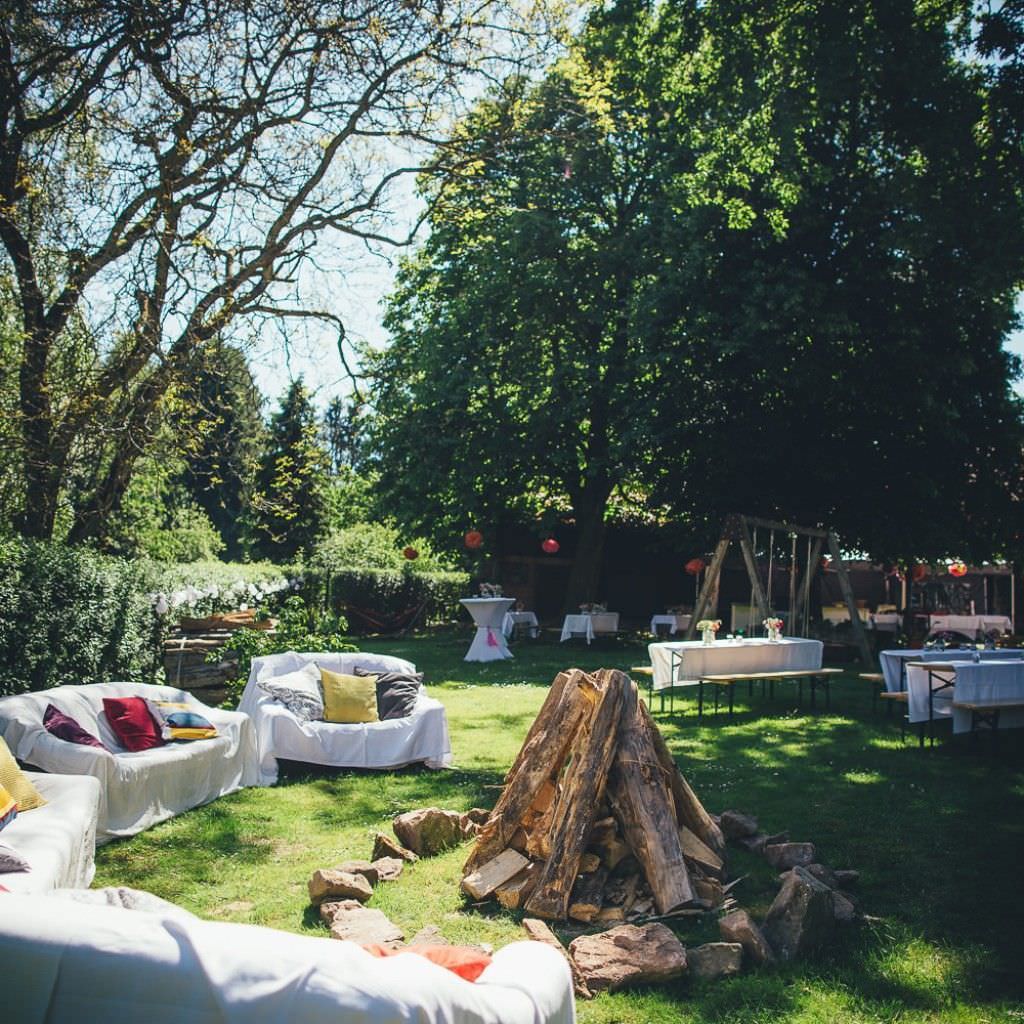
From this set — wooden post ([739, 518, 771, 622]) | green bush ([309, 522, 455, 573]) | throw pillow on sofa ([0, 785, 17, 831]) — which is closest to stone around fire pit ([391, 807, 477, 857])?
throw pillow on sofa ([0, 785, 17, 831])

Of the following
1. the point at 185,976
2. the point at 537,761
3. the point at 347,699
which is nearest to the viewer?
the point at 185,976

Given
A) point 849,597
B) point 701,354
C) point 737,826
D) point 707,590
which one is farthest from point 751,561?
point 737,826

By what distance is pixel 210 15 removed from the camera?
310 inches

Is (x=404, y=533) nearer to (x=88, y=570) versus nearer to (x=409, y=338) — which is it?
(x=409, y=338)

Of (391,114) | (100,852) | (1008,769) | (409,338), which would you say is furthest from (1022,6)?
(409,338)

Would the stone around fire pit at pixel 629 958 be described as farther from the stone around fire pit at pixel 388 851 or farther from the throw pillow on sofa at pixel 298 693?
the throw pillow on sofa at pixel 298 693

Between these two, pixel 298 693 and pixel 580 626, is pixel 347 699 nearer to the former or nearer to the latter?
pixel 298 693

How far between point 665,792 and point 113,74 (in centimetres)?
771

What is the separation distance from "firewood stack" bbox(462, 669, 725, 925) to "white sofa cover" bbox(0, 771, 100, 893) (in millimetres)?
1997

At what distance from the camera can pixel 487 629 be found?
54.9 ft

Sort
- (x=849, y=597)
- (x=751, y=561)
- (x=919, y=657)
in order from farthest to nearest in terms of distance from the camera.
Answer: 1. (x=849, y=597)
2. (x=751, y=561)
3. (x=919, y=657)

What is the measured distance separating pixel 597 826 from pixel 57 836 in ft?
9.20

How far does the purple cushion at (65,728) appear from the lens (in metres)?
5.66

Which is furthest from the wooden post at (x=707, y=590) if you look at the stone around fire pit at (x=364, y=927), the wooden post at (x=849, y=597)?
the stone around fire pit at (x=364, y=927)
